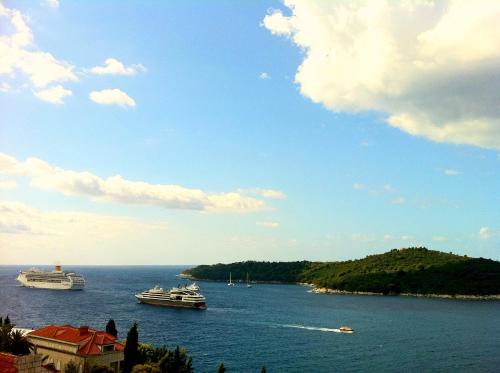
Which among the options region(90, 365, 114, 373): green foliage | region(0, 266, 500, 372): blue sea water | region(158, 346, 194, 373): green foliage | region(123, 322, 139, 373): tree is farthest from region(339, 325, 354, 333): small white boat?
region(90, 365, 114, 373): green foliage

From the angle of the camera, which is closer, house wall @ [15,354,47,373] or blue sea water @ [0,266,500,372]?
house wall @ [15,354,47,373]

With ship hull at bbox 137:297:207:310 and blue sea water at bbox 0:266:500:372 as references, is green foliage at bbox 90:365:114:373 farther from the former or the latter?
ship hull at bbox 137:297:207:310

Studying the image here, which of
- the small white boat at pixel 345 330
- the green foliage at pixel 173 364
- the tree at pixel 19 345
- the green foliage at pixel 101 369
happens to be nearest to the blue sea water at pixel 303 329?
the small white boat at pixel 345 330

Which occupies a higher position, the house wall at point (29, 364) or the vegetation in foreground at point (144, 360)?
the house wall at point (29, 364)

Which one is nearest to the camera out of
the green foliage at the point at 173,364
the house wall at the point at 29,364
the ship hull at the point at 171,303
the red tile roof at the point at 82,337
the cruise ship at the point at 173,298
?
the house wall at the point at 29,364

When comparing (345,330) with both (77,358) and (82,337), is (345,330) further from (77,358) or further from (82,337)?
(77,358)

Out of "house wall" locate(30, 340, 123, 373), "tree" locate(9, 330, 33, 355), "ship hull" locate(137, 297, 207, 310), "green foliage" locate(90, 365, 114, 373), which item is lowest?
"ship hull" locate(137, 297, 207, 310)

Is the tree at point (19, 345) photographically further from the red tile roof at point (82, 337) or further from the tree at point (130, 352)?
the tree at point (130, 352)
